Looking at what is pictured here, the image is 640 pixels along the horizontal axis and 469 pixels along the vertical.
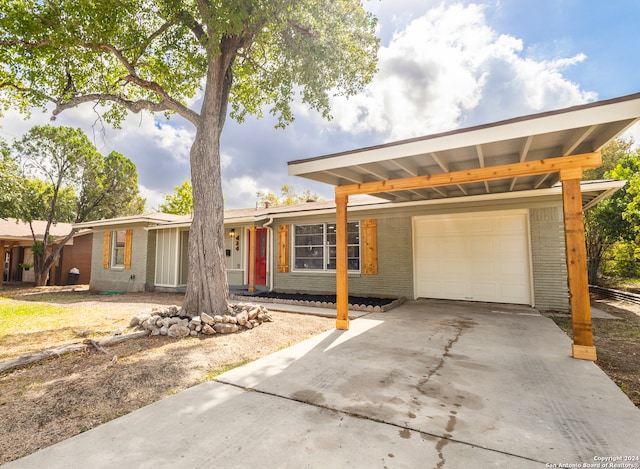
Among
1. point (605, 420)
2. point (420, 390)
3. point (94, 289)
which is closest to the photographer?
point (605, 420)

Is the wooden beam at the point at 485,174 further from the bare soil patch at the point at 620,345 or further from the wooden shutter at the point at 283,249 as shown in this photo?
the wooden shutter at the point at 283,249

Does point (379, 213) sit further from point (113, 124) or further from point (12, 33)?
point (12, 33)

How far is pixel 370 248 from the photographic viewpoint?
8883 millimetres

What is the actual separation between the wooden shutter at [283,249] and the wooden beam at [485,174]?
4.89 meters

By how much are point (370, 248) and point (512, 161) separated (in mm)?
4561

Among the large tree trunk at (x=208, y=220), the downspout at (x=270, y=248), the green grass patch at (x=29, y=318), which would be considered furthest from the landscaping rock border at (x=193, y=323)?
the downspout at (x=270, y=248)

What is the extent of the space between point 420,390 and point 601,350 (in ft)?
10.6


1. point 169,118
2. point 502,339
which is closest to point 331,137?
point 169,118

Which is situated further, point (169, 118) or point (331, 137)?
point (331, 137)

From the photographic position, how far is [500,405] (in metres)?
2.63

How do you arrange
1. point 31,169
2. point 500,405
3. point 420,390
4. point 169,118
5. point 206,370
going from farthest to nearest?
point 31,169, point 169,118, point 206,370, point 420,390, point 500,405

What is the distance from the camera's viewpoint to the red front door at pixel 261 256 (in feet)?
36.6

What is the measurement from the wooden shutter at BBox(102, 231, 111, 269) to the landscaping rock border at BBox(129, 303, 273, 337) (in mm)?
9233

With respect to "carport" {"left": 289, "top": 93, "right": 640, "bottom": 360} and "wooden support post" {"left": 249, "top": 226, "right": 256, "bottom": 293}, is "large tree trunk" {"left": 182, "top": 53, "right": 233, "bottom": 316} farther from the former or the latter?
"wooden support post" {"left": 249, "top": 226, "right": 256, "bottom": 293}
